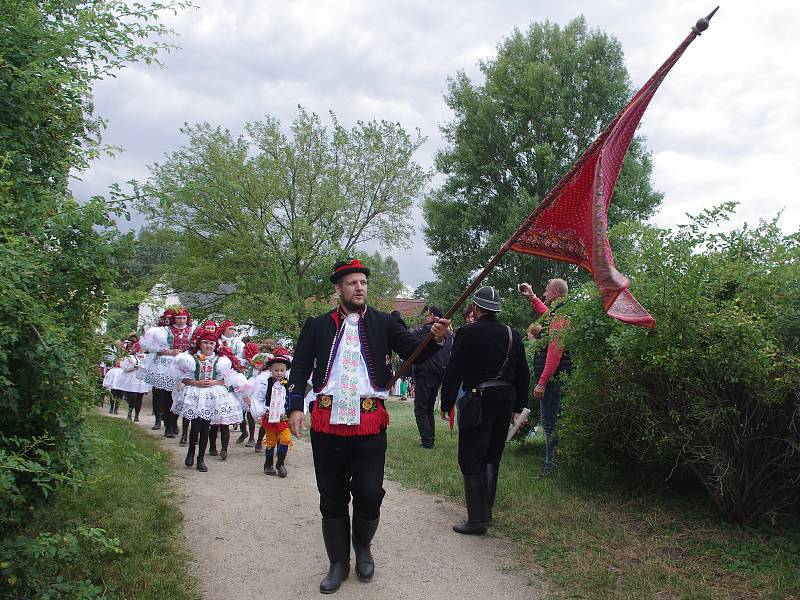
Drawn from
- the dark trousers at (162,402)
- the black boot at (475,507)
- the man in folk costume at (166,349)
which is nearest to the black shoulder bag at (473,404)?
the black boot at (475,507)

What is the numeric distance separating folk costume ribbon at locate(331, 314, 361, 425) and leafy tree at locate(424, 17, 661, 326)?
64.5 ft

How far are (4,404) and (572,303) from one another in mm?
4347

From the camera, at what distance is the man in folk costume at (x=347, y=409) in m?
4.39

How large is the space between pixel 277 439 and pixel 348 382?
4356 millimetres

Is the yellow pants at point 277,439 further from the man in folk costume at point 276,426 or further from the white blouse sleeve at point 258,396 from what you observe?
the white blouse sleeve at point 258,396

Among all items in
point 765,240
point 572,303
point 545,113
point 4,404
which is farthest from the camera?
point 545,113

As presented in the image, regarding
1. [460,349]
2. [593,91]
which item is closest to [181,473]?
[460,349]

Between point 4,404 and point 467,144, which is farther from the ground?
point 467,144

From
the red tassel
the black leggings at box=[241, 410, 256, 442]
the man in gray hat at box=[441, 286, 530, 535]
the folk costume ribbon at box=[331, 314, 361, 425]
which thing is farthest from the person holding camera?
the black leggings at box=[241, 410, 256, 442]

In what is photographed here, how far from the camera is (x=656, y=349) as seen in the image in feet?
16.1

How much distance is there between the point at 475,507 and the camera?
5.56 meters

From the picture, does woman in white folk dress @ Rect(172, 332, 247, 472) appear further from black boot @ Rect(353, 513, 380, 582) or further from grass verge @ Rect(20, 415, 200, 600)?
black boot @ Rect(353, 513, 380, 582)

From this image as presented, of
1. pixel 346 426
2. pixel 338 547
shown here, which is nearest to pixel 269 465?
pixel 338 547

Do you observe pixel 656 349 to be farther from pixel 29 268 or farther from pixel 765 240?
pixel 29 268
